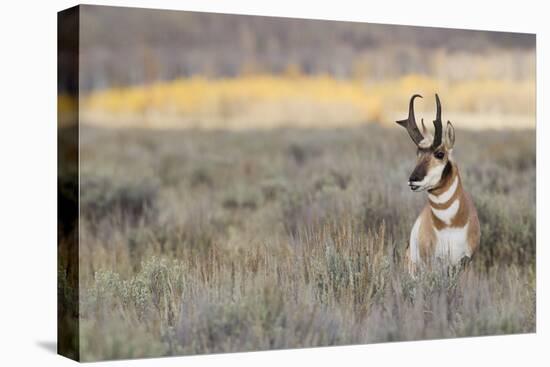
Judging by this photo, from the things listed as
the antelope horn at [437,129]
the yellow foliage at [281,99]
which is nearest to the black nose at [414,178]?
the antelope horn at [437,129]

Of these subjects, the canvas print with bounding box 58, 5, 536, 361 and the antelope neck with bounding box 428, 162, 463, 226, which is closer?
the canvas print with bounding box 58, 5, 536, 361

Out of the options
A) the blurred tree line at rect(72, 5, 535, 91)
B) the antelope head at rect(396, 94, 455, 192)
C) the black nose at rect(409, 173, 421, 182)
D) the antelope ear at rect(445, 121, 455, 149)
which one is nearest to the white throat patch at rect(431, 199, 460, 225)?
the antelope head at rect(396, 94, 455, 192)

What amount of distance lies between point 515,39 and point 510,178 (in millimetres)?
1493

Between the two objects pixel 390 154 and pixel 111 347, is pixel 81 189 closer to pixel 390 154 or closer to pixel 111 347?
pixel 111 347

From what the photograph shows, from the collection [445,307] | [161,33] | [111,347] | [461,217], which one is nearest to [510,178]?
[461,217]

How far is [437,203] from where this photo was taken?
40.2 feet

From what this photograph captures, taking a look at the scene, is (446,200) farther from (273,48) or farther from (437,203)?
(273,48)

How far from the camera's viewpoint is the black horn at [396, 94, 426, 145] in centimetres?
1237

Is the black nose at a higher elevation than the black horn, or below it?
below

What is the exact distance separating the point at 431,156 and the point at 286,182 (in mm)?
1500

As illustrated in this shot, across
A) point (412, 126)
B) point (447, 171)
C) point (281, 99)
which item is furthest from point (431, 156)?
point (281, 99)

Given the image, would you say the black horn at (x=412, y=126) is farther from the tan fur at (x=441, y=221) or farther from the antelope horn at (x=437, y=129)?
the tan fur at (x=441, y=221)

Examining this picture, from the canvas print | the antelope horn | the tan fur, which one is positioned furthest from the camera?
the antelope horn

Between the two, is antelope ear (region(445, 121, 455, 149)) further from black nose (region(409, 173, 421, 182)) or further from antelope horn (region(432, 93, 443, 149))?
black nose (region(409, 173, 421, 182))
